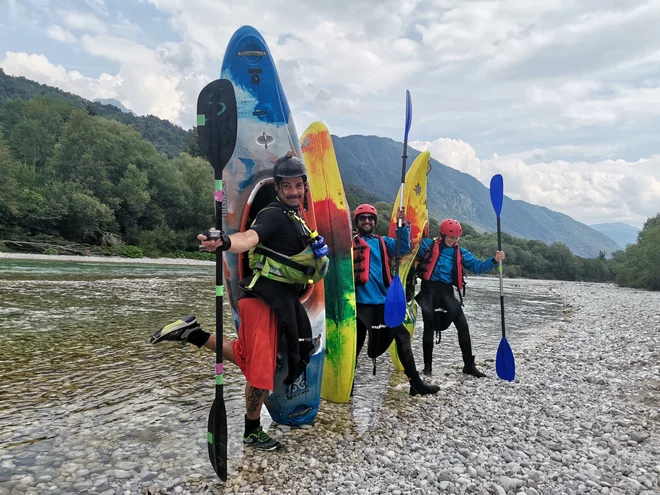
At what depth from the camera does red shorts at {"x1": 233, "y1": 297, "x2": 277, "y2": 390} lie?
3.32 m

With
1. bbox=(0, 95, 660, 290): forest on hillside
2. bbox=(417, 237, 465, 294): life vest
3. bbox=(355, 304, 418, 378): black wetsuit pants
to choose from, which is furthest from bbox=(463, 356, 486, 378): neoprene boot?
bbox=(0, 95, 660, 290): forest on hillside

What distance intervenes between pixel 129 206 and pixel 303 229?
44.0 meters

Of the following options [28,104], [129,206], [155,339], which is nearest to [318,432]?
[155,339]

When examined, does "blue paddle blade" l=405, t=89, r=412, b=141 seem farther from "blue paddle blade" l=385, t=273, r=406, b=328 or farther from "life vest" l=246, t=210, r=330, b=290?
"life vest" l=246, t=210, r=330, b=290

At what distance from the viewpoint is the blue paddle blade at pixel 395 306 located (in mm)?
5015

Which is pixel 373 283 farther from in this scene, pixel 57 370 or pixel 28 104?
pixel 28 104

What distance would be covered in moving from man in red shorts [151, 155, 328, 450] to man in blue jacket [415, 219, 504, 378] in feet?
10.1

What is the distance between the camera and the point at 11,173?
34812 millimetres

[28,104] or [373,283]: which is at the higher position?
[28,104]

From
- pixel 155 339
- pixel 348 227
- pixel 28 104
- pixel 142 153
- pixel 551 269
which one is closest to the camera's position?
pixel 155 339

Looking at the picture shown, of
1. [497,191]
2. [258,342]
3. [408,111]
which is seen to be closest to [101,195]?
[408,111]

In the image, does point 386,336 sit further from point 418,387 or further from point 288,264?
point 288,264

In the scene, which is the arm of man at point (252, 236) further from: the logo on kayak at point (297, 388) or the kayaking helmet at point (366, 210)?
the kayaking helmet at point (366, 210)

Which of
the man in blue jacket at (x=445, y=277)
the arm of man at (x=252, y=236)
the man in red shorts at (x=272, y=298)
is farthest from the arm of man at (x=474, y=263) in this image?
the arm of man at (x=252, y=236)
